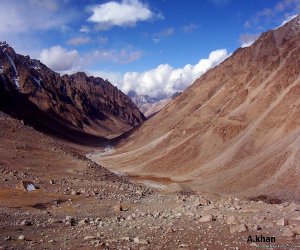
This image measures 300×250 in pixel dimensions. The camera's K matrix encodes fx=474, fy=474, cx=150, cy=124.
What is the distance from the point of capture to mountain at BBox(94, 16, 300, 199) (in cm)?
6234

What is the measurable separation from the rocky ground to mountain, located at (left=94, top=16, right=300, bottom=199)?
32177mm

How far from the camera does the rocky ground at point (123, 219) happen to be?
595 inches

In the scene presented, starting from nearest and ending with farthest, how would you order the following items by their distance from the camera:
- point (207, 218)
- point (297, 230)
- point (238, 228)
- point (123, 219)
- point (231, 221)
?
point (297, 230)
point (238, 228)
point (231, 221)
point (207, 218)
point (123, 219)

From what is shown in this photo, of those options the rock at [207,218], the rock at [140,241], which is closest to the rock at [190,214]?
the rock at [207,218]

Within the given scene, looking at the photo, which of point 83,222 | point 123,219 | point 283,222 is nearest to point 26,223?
point 83,222

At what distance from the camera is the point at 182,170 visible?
81.9 m

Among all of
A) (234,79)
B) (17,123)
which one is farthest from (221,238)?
(234,79)

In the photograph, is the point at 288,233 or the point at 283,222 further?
the point at 283,222

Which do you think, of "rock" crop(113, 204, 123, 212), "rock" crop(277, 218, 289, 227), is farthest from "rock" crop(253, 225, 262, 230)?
"rock" crop(113, 204, 123, 212)

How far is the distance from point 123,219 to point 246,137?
61125mm

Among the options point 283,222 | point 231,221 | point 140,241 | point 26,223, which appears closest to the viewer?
point 140,241

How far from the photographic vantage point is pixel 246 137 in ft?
257

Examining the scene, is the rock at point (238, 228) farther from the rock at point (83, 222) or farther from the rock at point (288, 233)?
the rock at point (83, 222)

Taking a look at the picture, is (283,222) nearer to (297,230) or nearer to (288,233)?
(297,230)
